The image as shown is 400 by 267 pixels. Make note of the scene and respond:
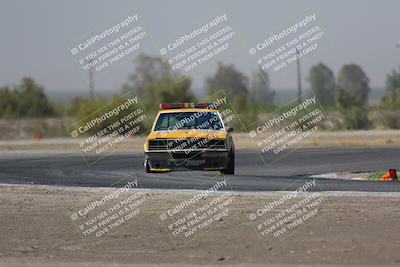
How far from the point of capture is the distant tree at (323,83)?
152m

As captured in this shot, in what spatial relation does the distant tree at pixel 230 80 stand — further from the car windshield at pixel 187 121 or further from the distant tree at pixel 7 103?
the car windshield at pixel 187 121

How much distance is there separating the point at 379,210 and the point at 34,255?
633 cm

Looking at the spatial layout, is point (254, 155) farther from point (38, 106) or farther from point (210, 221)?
point (38, 106)

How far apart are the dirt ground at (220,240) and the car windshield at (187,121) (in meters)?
2.19

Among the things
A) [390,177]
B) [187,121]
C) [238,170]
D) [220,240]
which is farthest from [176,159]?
[238,170]

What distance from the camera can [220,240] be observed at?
1454cm

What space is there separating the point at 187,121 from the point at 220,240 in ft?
20.9

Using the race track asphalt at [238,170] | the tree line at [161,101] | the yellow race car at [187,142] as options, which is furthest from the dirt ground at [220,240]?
the tree line at [161,101]

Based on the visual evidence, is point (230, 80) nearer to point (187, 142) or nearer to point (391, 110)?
point (391, 110)

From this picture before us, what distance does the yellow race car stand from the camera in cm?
1914

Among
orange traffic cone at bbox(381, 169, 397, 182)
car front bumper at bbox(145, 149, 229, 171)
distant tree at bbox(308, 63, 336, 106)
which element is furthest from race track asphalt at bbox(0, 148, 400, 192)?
distant tree at bbox(308, 63, 336, 106)

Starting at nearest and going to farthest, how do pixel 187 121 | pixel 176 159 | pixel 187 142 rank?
pixel 176 159 < pixel 187 142 < pixel 187 121

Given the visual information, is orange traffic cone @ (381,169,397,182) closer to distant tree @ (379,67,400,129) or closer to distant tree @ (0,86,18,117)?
distant tree @ (379,67,400,129)

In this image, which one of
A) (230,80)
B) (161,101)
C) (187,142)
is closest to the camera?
(187,142)
